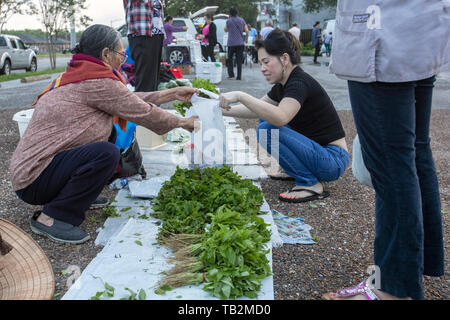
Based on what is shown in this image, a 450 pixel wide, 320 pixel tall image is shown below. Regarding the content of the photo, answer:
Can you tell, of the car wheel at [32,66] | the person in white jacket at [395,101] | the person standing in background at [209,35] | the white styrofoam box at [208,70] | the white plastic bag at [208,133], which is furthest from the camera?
the car wheel at [32,66]

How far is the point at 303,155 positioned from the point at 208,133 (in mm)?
745

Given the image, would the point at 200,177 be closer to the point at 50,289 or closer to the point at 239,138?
the point at 50,289

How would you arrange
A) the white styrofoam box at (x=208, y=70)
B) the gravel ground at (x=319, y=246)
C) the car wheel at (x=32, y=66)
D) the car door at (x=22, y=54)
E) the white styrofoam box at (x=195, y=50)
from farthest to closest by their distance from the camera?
the car wheel at (x=32, y=66)
the car door at (x=22, y=54)
the white styrofoam box at (x=195, y=50)
the white styrofoam box at (x=208, y=70)
the gravel ground at (x=319, y=246)

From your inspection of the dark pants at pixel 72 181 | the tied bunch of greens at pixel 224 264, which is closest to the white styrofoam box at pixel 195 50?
the dark pants at pixel 72 181

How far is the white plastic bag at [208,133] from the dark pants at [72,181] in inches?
25.7

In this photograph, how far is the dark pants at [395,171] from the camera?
1521 millimetres

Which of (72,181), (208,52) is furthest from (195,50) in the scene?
(72,181)

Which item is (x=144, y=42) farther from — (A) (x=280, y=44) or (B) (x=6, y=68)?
(B) (x=6, y=68)

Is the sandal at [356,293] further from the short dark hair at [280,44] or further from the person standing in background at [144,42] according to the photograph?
the person standing in background at [144,42]

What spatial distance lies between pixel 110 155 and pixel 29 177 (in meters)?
0.49

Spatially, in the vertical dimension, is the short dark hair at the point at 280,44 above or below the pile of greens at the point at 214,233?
above

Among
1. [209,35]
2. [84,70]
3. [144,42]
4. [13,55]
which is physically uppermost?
[209,35]

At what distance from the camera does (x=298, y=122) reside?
128 inches

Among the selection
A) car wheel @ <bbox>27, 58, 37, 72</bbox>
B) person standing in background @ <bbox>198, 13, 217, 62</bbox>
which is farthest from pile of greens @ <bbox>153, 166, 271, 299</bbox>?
car wheel @ <bbox>27, 58, 37, 72</bbox>
